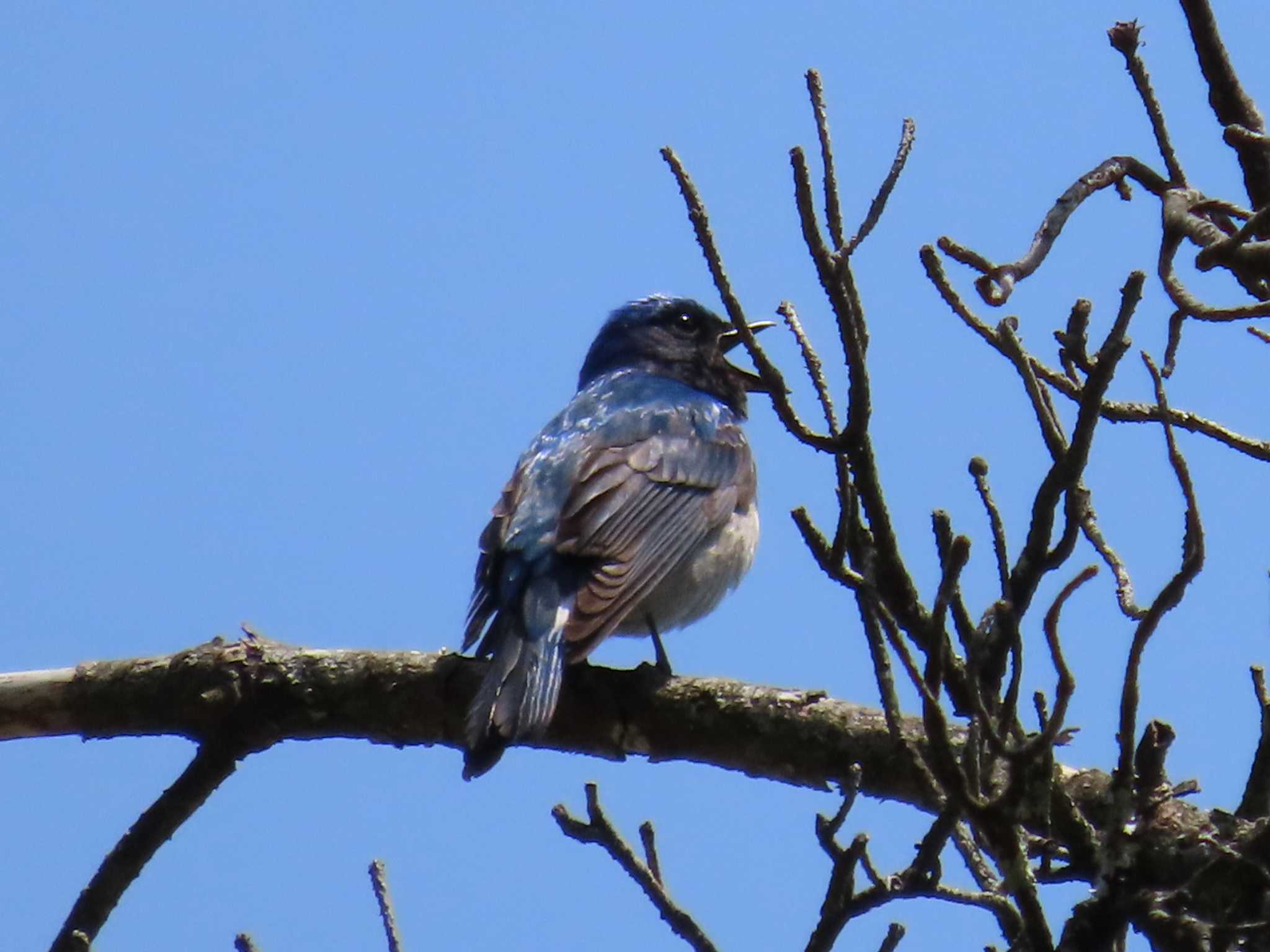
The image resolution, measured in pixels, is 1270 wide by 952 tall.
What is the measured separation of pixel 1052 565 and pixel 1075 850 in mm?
476

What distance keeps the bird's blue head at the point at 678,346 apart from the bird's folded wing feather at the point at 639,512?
3.31ft

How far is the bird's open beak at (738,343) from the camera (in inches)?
328

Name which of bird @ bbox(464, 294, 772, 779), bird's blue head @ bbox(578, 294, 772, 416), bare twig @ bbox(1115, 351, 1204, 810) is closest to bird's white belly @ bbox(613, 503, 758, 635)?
bird @ bbox(464, 294, 772, 779)

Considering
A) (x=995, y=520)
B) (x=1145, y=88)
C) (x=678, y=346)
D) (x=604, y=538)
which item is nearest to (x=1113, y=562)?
(x=995, y=520)

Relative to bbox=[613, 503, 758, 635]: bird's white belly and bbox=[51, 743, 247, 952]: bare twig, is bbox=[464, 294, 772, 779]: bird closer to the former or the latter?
bbox=[613, 503, 758, 635]: bird's white belly

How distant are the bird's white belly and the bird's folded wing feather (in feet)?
0.23

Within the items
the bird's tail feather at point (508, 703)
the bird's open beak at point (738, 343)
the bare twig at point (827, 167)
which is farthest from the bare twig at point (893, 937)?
the bird's open beak at point (738, 343)

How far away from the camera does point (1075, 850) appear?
9.20ft

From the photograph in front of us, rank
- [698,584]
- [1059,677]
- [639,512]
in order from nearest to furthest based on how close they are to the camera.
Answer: [1059,677], [639,512], [698,584]

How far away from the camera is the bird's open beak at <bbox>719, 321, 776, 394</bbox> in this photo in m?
8.32

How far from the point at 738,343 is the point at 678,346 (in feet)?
1.02

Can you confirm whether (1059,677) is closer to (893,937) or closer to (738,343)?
(893,937)

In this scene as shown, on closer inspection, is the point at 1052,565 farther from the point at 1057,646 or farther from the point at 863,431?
the point at 863,431

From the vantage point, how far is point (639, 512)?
21.5 ft
